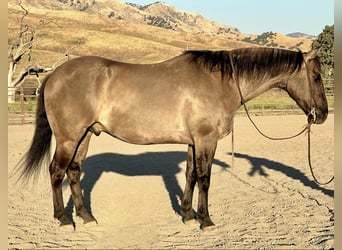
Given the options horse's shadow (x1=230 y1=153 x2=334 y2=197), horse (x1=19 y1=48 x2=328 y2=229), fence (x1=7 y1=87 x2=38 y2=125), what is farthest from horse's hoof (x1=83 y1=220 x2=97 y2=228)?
fence (x1=7 y1=87 x2=38 y2=125)

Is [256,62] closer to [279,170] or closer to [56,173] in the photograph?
[56,173]

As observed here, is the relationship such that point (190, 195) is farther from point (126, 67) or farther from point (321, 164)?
point (321, 164)

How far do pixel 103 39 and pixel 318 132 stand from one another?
4679 cm

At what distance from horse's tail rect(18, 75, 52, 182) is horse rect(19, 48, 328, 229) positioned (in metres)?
0.32

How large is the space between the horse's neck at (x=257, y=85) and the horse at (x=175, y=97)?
0.01 m

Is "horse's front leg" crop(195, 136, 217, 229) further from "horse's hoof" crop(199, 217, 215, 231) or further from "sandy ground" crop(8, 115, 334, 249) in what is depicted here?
"sandy ground" crop(8, 115, 334, 249)

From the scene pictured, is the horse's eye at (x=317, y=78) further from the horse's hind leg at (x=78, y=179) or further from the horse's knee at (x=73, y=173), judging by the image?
the horse's knee at (x=73, y=173)

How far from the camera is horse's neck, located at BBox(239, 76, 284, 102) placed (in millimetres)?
4535

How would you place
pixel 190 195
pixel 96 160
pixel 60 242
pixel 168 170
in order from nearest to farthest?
pixel 60 242 → pixel 190 195 → pixel 168 170 → pixel 96 160

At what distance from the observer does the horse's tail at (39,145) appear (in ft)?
15.8

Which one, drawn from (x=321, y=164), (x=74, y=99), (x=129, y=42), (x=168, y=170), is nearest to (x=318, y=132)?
(x=321, y=164)

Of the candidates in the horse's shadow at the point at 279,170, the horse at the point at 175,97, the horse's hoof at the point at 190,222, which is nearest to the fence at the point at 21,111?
the horse's shadow at the point at 279,170

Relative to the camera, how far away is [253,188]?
6.25m

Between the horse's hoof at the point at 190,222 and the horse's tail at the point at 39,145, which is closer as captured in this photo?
the horse's hoof at the point at 190,222
